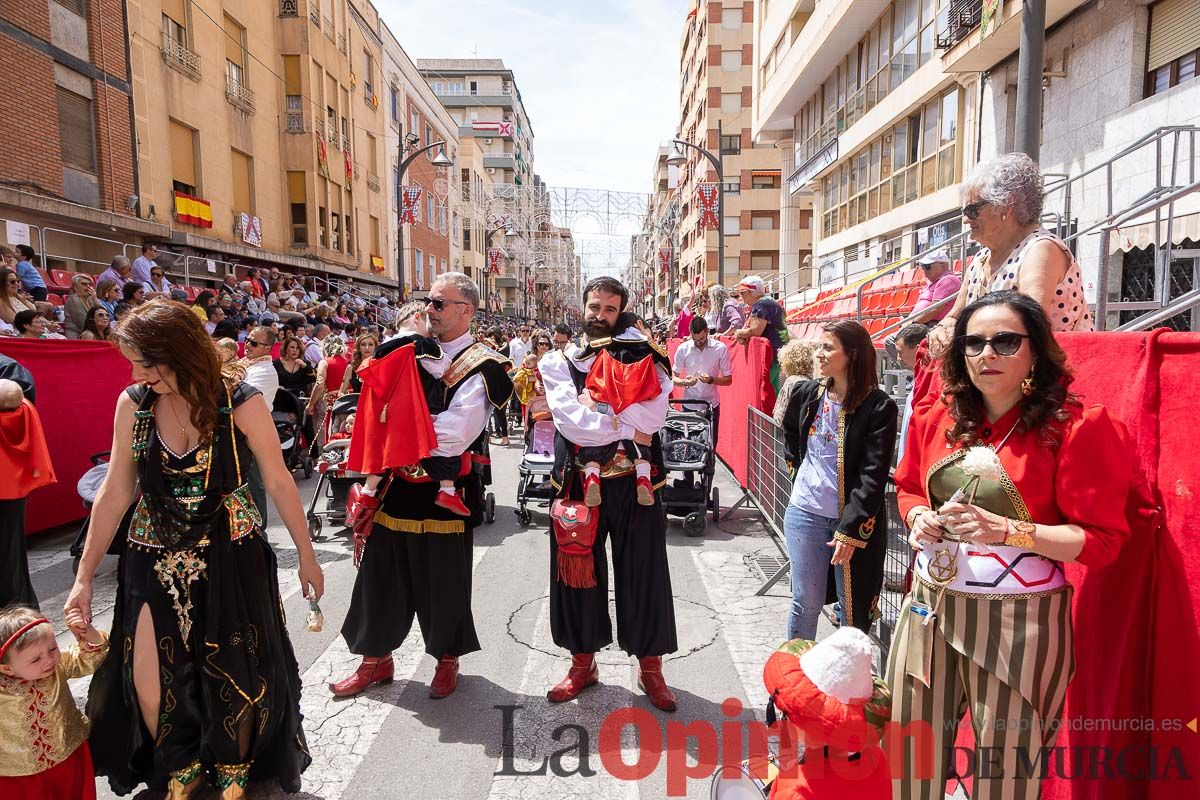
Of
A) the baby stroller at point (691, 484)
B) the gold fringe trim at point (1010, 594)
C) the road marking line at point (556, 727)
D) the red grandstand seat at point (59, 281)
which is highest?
the red grandstand seat at point (59, 281)

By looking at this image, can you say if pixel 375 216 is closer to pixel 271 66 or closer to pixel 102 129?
pixel 271 66

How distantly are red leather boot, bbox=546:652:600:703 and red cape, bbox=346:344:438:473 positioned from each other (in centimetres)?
139

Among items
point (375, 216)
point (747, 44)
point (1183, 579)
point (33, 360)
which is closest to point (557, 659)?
point (1183, 579)

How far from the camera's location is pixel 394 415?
11.9 feet

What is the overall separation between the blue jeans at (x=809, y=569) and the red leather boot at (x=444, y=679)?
183cm

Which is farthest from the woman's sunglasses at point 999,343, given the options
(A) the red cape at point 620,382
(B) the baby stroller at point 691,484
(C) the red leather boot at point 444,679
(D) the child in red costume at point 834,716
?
(B) the baby stroller at point 691,484

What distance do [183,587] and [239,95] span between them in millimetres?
22318

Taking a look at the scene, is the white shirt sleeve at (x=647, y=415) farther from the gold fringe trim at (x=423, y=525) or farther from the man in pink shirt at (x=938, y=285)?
the man in pink shirt at (x=938, y=285)

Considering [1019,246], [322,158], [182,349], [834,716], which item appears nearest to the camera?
[834,716]

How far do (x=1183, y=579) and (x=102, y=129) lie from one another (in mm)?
18467

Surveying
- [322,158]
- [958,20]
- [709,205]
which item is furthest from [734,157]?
[958,20]

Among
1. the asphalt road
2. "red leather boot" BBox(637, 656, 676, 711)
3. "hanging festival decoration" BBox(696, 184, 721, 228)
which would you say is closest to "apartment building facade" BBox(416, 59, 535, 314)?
"hanging festival decoration" BBox(696, 184, 721, 228)

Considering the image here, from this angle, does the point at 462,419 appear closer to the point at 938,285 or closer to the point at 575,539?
the point at 575,539

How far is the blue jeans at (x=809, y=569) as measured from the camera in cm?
349
